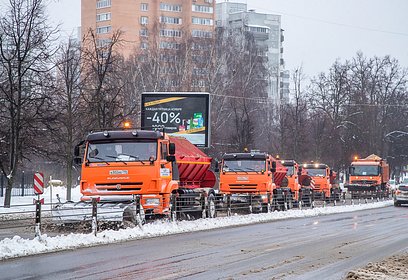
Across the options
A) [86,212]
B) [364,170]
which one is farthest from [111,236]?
[364,170]

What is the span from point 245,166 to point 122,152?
37.5 feet

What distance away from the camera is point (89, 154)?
851 inches

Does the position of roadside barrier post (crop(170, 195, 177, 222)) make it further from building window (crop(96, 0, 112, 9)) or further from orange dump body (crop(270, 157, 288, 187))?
building window (crop(96, 0, 112, 9))

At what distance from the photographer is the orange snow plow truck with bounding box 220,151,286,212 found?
3158 cm

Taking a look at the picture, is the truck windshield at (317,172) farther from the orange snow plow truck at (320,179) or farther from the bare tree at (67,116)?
the bare tree at (67,116)

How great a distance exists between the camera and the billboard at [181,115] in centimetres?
3547

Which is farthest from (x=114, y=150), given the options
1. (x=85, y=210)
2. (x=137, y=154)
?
(x=85, y=210)

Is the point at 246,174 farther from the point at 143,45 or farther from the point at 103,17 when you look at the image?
the point at 103,17

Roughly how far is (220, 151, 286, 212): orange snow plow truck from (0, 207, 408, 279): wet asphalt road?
1041cm

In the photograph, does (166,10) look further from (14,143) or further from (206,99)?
(14,143)

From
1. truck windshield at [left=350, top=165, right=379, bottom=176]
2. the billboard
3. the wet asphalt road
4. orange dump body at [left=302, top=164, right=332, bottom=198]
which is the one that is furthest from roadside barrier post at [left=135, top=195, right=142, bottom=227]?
truck windshield at [left=350, top=165, right=379, bottom=176]

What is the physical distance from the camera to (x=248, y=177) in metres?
31.7

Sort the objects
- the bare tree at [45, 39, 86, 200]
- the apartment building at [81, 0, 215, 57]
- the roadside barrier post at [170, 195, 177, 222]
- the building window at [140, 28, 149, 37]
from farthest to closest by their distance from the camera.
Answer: the apartment building at [81, 0, 215, 57], the building window at [140, 28, 149, 37], the bare tree at [45, 39, 86, 200], the roadside barrier post at [170, 195, 177, 222]

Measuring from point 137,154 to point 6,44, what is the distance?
13.6 metres
